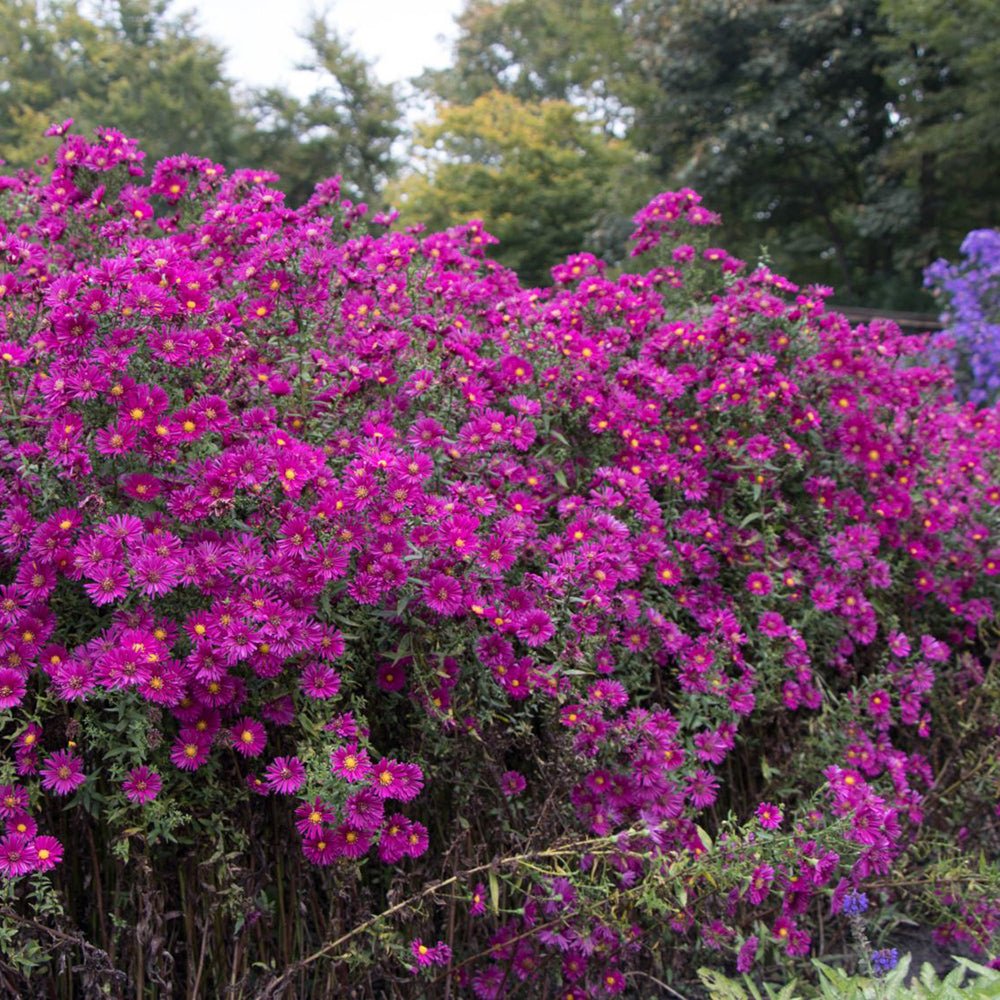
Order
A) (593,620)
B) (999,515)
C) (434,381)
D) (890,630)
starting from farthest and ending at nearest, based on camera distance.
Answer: (999,515)
(890,630)
(434,381)
(593,620)

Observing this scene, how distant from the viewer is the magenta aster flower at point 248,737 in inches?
71.4

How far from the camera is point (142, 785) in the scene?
1.71m

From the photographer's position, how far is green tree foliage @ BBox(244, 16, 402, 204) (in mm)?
25797

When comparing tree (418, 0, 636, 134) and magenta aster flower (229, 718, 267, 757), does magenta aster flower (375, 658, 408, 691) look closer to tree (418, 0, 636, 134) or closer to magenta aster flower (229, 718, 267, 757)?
magenta aster flower (229, 718, 267, 757)

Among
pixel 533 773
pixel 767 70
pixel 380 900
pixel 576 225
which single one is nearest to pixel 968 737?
pixel 533 773

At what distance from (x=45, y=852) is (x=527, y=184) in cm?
1945

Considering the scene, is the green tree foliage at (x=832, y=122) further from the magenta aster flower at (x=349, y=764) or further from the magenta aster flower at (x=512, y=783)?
the magenta aster flower at (x=349, y=764)

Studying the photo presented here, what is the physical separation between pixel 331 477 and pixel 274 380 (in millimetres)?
392

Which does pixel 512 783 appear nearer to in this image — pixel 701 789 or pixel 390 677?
pixel 390 677

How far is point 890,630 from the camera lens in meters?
2.79

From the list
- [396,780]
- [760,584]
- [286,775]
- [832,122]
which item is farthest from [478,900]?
[832,122]

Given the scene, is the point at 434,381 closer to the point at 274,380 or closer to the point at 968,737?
the point at 274,380

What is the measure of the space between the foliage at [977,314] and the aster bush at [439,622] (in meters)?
5.80

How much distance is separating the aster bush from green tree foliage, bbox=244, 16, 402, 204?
23.7 metres
